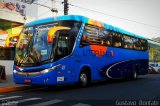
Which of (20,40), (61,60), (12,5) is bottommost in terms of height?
(61,60)

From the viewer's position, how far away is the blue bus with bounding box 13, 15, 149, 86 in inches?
601

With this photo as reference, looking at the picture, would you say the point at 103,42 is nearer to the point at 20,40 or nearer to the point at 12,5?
the point at 20,40

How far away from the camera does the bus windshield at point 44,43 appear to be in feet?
50.2

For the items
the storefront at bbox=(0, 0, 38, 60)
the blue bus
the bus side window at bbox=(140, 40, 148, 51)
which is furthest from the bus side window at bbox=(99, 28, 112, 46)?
the storefront at bbox=(0, 0, 38, 60)

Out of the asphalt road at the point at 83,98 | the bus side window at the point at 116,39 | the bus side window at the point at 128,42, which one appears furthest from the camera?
the bus side window at the point at 128,42

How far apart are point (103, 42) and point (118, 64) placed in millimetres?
3151

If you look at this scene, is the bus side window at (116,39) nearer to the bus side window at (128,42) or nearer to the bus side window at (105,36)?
the bus side window at (105,36)

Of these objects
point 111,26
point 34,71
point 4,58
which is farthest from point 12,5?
point 34,71

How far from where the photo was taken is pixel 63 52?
625 inches

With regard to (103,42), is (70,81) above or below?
below

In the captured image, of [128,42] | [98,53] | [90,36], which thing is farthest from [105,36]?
[128,42]

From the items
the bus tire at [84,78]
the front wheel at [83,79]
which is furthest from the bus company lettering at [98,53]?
the front wheel at [83,79]

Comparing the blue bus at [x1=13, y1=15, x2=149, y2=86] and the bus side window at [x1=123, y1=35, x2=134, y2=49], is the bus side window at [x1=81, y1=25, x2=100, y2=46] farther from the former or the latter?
the bus side window at [x1=123, y1=35, x2=134, y2=49]

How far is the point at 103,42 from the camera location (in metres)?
20.0
